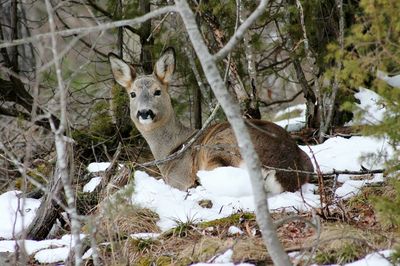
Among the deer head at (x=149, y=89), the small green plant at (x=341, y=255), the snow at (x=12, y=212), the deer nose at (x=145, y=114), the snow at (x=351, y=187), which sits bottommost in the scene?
the small green plant at (x=341, y=255)

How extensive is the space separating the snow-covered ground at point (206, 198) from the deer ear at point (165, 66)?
133cm

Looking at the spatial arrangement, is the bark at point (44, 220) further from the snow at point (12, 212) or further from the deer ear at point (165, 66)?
Result: the deer ear at point (165, 66)

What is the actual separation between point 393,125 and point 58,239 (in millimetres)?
3521

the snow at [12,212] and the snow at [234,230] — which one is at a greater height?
the snow at [12,212]

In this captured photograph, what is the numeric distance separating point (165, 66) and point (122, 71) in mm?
492

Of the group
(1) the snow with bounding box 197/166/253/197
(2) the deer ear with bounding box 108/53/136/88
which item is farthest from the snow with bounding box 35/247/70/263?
(2) the deer ear with bounding box 108/53/136/88

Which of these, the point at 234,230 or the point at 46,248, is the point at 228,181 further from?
the point at 46,248

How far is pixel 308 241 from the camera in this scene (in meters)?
6.03

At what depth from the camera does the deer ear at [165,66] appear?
902 centimetres

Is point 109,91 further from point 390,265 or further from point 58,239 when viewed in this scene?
point 390,265

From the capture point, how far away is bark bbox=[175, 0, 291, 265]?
4742mm

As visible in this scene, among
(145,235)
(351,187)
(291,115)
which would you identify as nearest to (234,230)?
(145,235)

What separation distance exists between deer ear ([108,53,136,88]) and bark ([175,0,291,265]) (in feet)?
14.1

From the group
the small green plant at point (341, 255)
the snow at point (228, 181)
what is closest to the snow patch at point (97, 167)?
the snow at point (228, 181)
